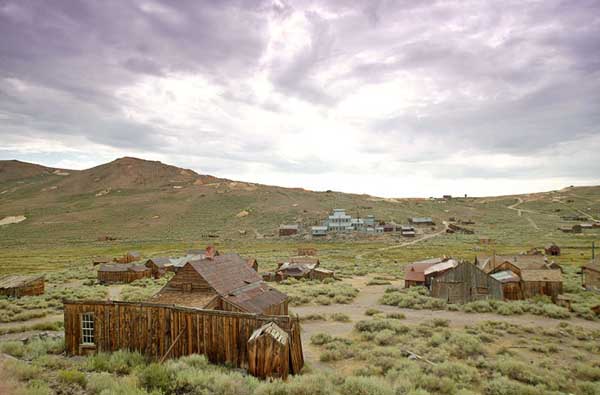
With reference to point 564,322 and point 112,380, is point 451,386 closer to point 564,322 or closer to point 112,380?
point 112,380

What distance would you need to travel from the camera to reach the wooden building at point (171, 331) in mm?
12148

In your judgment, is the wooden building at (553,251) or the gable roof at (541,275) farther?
the wooden building at (553,251)

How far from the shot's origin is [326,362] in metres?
14.7

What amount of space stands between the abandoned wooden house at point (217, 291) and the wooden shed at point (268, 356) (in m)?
5.98

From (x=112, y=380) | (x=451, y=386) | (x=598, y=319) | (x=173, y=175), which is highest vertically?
(x=173, y=175)

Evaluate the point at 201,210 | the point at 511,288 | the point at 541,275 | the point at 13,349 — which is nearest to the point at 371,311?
the point at 511,288

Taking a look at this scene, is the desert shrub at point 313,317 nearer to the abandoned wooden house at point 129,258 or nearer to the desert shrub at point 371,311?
the desert shrub at point 371,311

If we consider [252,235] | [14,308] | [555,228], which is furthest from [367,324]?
[555,228]

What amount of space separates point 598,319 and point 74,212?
424ft

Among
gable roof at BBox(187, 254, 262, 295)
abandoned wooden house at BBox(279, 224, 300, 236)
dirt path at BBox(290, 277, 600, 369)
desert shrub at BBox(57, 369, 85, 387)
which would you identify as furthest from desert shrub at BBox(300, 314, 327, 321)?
abandoned wooden house at BBox(279, 224, 300, 236)

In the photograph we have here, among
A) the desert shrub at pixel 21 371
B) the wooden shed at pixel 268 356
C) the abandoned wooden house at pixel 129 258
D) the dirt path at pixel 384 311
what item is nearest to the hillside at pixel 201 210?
the abandoned wooden house at pixel 129 258

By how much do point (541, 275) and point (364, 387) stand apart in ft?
80.5

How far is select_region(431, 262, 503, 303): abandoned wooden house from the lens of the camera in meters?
27.1

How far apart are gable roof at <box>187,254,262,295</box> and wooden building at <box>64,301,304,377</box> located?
4595 mm
